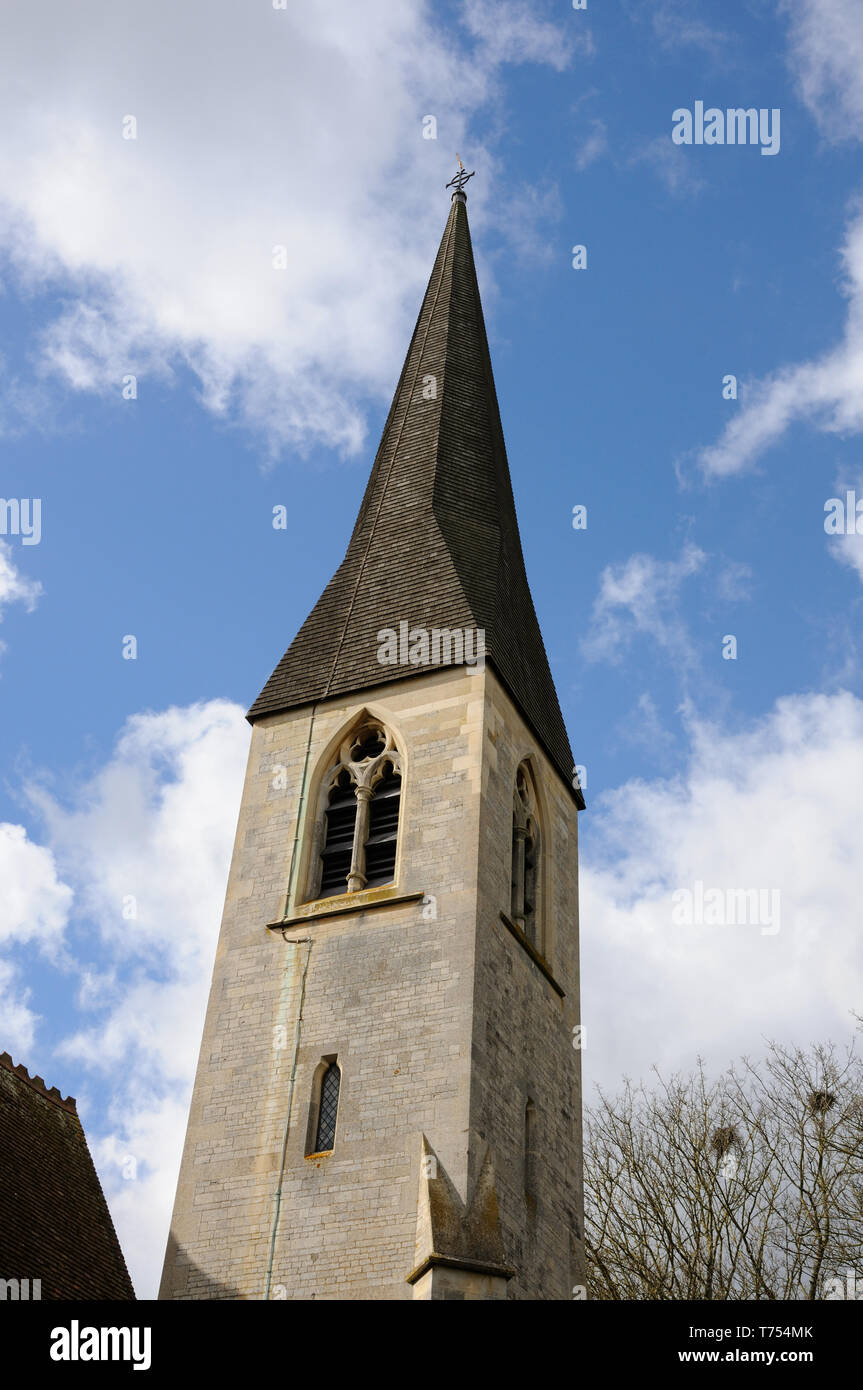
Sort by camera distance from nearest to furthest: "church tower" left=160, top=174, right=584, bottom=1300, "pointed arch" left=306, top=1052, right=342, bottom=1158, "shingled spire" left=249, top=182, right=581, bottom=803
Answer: "church tower" left=160, top=174, right=584, bottom=1300 < "pointed arch" left=306, top=1052, right=342, bottom=1158 < "shingled spire" left=249, top=182, right=581, bottom=803

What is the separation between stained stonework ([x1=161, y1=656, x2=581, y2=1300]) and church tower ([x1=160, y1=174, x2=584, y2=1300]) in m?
0.03

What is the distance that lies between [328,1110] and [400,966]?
1811 millimetres

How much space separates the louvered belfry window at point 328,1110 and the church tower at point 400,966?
0.03m

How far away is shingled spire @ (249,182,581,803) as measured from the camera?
2109 cm

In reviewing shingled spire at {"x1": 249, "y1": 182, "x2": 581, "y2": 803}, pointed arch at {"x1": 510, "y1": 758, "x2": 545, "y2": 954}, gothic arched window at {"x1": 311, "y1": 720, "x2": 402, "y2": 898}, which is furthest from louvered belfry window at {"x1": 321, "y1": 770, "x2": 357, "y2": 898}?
pointed arch at {"x1": 510, "y1": 758, "x2": 545, "y2": 954}

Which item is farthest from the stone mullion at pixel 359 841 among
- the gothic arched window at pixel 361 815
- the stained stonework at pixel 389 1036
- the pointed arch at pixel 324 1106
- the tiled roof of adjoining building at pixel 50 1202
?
the tiled roof of adjoining building at pixel 50 1202

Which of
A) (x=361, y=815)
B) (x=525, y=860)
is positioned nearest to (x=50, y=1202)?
(x=361, y=815)

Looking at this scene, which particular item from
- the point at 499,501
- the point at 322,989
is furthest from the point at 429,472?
the point at 322,989

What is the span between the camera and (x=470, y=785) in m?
18.7

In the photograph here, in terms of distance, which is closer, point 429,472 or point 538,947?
point 538,947

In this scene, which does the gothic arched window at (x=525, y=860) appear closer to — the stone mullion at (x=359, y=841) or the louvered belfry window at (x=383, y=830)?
the louvered belfry window at (x=383, y=830)

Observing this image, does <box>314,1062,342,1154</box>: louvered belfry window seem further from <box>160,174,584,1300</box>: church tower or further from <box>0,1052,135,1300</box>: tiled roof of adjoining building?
<box>0,1052,135,1300</box>: tiled roof of adjoining building
